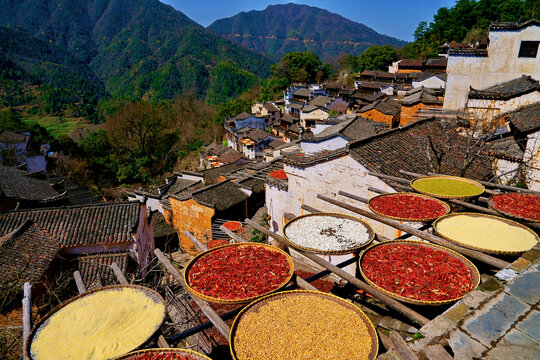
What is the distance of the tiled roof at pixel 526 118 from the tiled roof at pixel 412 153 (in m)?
1.54

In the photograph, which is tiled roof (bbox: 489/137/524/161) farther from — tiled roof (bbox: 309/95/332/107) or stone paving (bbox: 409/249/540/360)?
tiled roof (bbox: 309/95/332/107)

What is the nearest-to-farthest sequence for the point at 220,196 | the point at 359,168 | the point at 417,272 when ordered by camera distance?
the point at 417,272 < the point at 359,168 < the point at 220,196

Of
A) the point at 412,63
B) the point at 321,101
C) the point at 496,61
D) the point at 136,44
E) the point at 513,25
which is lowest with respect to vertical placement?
the point at 321,101

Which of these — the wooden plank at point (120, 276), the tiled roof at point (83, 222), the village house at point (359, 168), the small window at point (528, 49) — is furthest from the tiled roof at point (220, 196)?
the small window at point (528, 49)

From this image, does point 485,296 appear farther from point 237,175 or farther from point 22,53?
point 22,53

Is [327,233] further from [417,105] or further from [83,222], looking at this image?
[417,105]

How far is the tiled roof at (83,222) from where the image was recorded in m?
11.3

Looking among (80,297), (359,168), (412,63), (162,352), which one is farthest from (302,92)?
(162,352)

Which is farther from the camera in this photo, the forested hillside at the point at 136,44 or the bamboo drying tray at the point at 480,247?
the forested hillside at the point at 136,44

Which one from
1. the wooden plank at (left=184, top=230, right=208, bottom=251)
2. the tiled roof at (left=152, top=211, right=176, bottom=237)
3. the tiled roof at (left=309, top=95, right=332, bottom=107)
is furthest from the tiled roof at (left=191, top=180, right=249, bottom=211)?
the tiled roof at (left=309, top=95, right=332, bottom=107)

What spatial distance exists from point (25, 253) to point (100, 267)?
2.30 meters

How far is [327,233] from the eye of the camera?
500cm

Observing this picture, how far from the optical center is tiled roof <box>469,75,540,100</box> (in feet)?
43.4

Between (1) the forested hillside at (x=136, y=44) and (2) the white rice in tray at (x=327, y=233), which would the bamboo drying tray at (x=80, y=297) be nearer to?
(2) the white rice in tray at (x=327, y=233)
